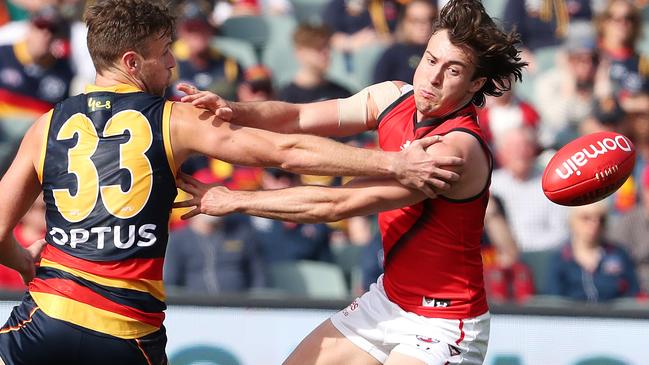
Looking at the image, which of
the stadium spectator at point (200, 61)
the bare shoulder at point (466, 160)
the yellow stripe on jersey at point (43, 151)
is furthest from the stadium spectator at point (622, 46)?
the yellow stripe on jersey at point (43, 151)

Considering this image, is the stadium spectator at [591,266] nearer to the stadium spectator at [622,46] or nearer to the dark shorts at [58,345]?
the stadium spectator at [622,46]

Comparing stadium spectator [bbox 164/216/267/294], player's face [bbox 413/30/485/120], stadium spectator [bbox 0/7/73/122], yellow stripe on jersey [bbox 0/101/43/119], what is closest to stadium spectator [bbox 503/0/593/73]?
stadium spectator [bbox 164/216/267/294]

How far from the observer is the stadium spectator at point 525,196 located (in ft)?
26.9

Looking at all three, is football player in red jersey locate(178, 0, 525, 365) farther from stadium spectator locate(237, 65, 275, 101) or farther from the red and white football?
stadium spectator locate(237, 65, 275, 101)

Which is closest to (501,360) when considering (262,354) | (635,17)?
(262,354)

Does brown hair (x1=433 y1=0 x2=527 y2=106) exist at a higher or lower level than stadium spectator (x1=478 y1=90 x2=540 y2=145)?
higher

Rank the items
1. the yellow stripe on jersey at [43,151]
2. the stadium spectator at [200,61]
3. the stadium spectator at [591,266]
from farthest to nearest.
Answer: the stadium spectator at [200,61] → the stadium spectator at [591,266] → the yellow stripe on jersey at [43,151]

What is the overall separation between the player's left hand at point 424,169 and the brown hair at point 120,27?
3.60 ft

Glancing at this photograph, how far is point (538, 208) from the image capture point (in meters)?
8.31

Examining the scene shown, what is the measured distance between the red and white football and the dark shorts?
6.48 ft

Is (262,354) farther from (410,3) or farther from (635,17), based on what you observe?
(635,17)

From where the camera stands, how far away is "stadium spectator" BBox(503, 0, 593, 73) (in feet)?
32.5

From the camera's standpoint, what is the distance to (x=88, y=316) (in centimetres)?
427

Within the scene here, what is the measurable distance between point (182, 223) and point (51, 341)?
4.21 metres
